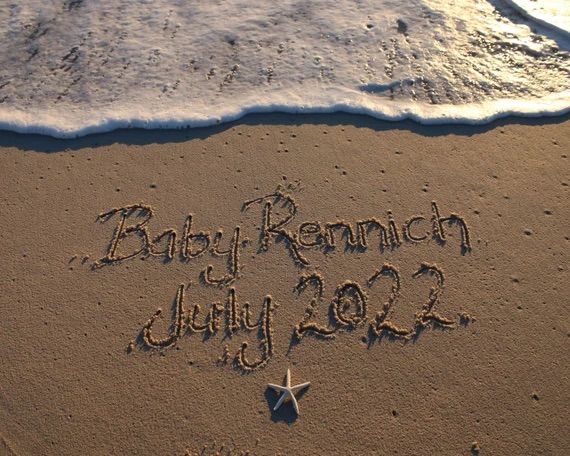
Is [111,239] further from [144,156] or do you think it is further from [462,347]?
[462,347]

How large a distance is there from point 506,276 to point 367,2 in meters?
4.42

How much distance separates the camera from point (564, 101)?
5238mm

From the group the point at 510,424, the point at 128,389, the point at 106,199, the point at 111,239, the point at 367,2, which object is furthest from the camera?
the point at 367,2

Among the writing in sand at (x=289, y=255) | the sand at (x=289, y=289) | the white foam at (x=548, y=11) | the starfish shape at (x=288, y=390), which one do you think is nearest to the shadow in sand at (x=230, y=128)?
the sand at (x=289, y=289)

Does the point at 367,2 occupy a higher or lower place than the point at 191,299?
higher

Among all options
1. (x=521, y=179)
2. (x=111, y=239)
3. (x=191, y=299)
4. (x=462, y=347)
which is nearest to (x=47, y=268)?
(x=111, y=239)

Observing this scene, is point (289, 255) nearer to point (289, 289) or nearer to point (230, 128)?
point (289, 289)

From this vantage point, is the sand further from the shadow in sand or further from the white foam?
the white foam

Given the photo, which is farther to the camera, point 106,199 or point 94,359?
point 106,199

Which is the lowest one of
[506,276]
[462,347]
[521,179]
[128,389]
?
[128,389]

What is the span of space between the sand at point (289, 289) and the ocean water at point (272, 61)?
36 centimetres

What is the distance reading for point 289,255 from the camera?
4199 millimetres

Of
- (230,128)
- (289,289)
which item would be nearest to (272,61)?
(230,128)

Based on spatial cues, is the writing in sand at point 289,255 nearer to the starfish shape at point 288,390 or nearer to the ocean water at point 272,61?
the starfish shape at point 288,390
